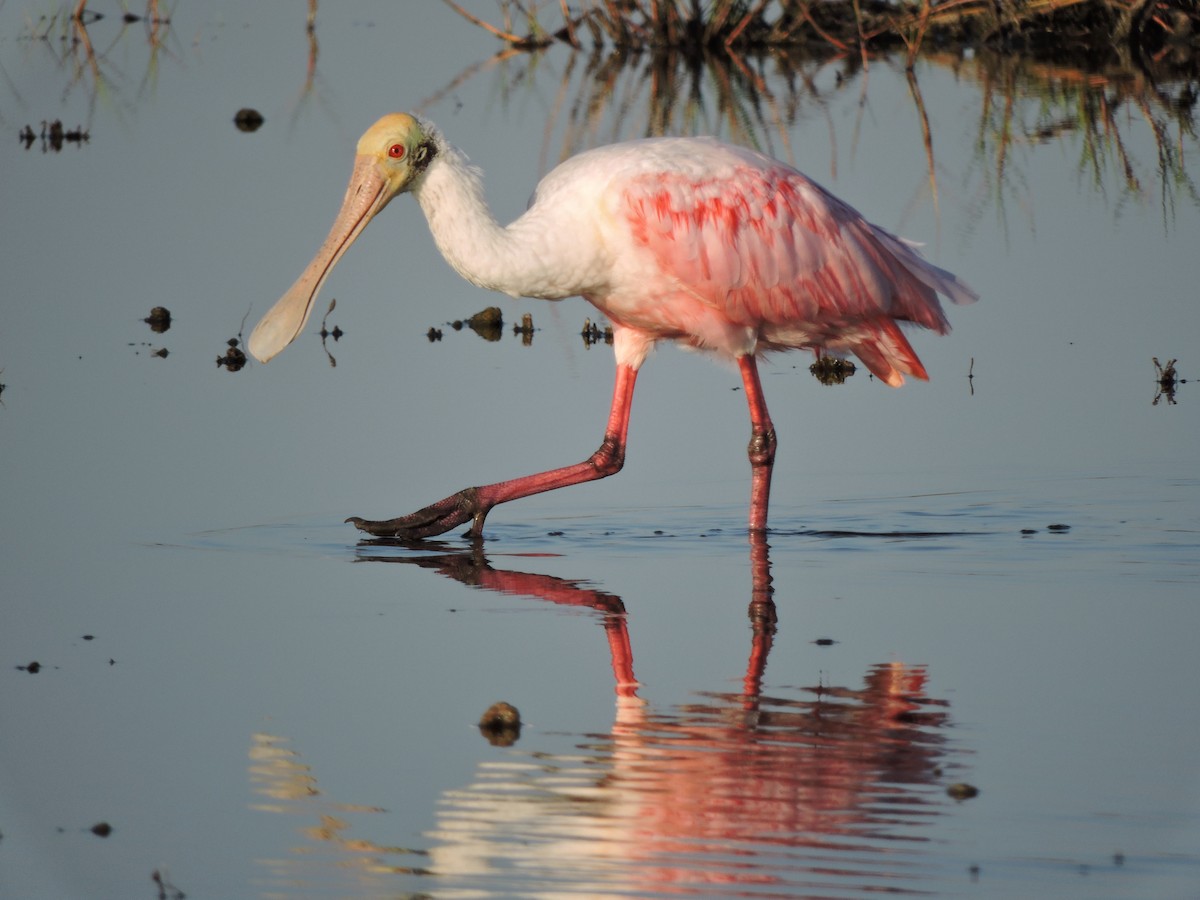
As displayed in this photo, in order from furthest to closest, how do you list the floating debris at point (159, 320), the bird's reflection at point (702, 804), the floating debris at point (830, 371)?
the floating debris at point (159, 320) → the floating debris at point (830, 371) → the bird's reflection at point (702, 804)

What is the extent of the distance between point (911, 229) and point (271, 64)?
11999mm

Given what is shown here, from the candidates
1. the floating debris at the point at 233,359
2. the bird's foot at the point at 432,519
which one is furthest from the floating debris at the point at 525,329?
the bird's foot at the point at 432,519

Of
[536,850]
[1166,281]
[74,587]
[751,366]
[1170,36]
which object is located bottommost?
[536,850]

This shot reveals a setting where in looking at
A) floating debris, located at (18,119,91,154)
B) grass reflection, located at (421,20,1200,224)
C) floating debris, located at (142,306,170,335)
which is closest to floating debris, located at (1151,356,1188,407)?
grass reflection, located at (421,20,1200,224)

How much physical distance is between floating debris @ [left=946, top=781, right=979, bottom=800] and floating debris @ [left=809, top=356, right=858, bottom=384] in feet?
20.7

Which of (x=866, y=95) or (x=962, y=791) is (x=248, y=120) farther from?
(x=962, y=791)

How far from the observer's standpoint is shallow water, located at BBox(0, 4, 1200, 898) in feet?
18.3

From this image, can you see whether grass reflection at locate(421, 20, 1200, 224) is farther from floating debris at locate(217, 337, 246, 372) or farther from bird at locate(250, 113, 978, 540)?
bird at locate(250, 113, 978, 540)

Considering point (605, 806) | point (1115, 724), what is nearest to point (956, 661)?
point (1115, 724)

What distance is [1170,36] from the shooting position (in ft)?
76.7

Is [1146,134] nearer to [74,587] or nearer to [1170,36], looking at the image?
[1170,36]

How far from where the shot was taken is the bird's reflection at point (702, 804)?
5336 millimetres

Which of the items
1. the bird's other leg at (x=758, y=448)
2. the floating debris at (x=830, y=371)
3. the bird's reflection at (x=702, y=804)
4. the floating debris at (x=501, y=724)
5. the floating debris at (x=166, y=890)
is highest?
the floating debris at (x=830, y=371)

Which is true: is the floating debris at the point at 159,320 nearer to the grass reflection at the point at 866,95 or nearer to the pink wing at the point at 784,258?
the grass reflection at the point at 866,95
